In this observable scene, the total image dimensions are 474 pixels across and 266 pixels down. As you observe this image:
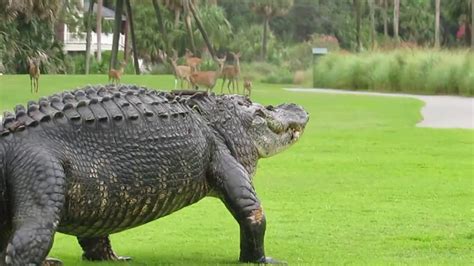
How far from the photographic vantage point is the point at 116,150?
6.88 m

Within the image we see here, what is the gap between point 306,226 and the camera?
10047 mm

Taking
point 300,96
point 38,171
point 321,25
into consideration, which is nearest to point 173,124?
point 38,171

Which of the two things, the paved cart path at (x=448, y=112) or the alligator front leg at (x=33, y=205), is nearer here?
the alligator front leg at (x=33, y=205)

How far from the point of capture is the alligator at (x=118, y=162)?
6270 millimetres

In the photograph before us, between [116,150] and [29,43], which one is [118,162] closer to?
[116,150]

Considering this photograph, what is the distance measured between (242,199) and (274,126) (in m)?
0.98

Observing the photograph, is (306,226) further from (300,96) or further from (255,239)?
(300,96)

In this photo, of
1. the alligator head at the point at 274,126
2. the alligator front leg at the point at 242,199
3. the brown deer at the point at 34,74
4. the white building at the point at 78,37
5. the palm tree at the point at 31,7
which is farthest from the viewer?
the white building at the point at 78,37

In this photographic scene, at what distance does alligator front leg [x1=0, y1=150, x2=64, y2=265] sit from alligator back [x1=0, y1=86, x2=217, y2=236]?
143mm

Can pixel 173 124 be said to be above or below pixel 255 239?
above

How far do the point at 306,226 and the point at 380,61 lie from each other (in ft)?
118

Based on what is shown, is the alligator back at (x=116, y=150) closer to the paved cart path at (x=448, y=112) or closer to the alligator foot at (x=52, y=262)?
the alligator foot at (x=52, y=262)

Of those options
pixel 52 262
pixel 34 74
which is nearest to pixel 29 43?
pixel 34 74

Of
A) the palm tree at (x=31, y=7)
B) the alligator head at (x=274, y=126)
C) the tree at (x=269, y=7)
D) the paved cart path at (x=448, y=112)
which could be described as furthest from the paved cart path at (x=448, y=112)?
the tree at (x=269, y=7)
